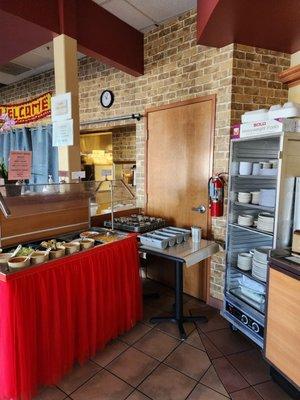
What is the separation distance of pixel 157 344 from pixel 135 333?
25 centimetres

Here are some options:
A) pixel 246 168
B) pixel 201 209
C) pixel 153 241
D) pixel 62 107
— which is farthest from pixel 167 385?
pixel 62 107

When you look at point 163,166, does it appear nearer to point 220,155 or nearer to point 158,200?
point 158,200

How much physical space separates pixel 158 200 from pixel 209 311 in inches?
56.5

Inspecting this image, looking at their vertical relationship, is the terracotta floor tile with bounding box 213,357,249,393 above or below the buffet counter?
below

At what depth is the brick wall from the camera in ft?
8.84

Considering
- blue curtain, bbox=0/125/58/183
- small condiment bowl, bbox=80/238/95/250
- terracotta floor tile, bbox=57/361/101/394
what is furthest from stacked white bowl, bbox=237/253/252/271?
blue curtain, bbox=0/125/58/183

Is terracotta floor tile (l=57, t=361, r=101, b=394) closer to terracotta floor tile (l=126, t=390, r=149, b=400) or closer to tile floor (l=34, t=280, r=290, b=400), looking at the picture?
tile floor (l=34, t=280, r=290, b=400)

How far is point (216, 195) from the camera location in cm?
271

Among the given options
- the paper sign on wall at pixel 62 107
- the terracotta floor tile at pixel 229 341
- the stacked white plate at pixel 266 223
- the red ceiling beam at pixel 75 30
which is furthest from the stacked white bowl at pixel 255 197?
the red ceiling beam at pixel 75 30

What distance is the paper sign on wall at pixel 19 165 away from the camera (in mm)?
2018

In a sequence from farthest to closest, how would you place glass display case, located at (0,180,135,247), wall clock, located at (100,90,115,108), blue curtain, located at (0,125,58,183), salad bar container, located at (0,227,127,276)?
blue curtain, located at (0,125,58,183)
wall clock, located at (100,90,115,108)
glass display case, located at (0,180,135,247)
salad bar container, located at (0,227,127,276)

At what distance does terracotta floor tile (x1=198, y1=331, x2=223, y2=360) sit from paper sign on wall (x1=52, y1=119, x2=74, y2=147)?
7.17 ft

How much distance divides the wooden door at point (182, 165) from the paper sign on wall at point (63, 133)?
121 centimetres

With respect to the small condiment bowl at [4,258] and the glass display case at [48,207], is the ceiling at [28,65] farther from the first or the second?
the small condiment bowl at [4,258]
